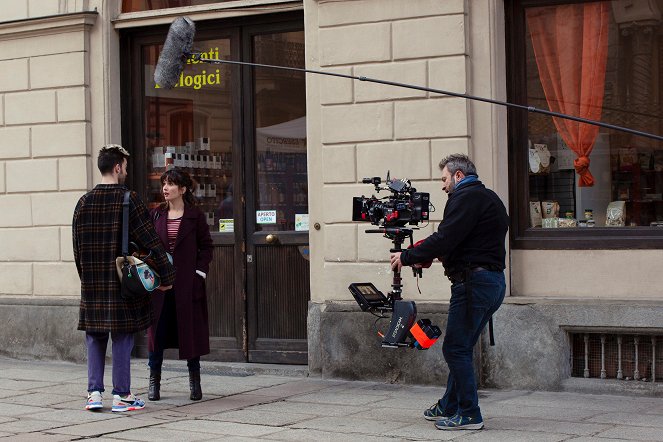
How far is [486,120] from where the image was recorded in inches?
381

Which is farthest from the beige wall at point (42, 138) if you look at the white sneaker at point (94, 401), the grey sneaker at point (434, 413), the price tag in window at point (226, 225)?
the grey sneaker at point (434, 413)

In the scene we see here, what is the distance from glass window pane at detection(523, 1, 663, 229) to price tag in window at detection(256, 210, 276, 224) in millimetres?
2489

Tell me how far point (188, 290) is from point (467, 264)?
243 centimetres

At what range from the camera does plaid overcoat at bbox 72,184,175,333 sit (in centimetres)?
852

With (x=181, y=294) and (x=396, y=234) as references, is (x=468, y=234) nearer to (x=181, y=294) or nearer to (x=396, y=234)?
(x=396, y=234)

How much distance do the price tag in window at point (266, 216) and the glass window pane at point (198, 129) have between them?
33 cm

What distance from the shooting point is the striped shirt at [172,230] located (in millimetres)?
9062

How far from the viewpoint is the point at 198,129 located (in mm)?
11578

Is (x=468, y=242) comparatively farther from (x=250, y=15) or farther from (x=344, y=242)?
(x=250, y=15)

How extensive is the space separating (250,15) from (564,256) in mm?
3749

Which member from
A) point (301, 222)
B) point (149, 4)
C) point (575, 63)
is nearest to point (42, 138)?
point (149, 4)

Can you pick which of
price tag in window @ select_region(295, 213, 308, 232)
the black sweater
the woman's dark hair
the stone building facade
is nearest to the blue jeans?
the black sweater

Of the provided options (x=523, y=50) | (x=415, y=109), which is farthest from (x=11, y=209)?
(x=523, y=50)

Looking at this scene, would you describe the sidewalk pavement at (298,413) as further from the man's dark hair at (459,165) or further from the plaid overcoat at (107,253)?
the man's dark hair at (459,165)
